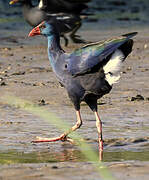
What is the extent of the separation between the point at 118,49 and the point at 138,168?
1709mm

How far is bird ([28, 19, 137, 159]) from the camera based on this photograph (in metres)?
6.67

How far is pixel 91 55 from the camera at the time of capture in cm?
672

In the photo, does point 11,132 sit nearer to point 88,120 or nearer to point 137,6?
point 88,120

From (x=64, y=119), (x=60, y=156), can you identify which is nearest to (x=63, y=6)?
(x=64, y=119)

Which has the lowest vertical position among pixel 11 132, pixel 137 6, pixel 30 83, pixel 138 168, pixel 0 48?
pixel 137 6

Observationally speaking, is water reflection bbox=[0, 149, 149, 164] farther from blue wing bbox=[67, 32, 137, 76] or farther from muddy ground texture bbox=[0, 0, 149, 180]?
blue wing bbox=[67, 32, 137, 76]

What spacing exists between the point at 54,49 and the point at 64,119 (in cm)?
124

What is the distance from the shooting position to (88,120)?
8.00 metres

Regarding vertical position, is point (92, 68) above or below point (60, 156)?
above

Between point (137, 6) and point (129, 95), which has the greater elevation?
point (129, 95)

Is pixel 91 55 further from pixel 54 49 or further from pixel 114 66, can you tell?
pixel 54 49

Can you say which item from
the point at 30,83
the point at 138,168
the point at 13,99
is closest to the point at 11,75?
the point at 30,83

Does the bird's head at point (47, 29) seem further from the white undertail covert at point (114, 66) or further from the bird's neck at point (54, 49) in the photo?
the white undertail covert at point (114, 66)

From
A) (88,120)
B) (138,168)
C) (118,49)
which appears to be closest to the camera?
(138,168)
